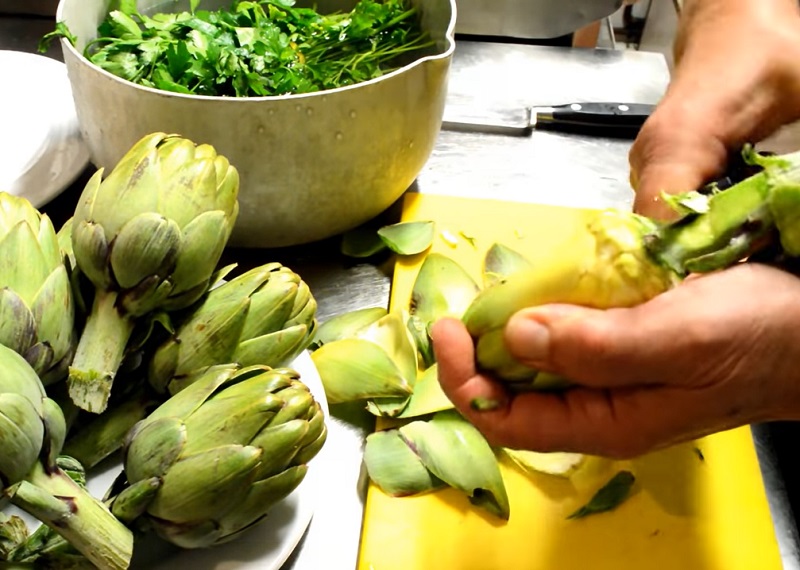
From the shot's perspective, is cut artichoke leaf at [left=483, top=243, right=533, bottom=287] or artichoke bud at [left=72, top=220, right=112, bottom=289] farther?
cut artichoke leaf at [left=483, top=243, right=533, bottom=287]

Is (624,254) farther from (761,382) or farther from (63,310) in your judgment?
(63,310)

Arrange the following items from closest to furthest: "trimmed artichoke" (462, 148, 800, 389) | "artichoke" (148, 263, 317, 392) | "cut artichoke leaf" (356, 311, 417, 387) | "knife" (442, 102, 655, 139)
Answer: "trimmed artichoke" (462, 148, 800, 389) < "artichoke" (148, 263, 317, 392) < "cut artichoke leaf" (356, 311, 417, 387) < "knife" (442, 102, 655, 139)

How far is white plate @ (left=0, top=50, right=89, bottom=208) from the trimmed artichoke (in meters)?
0.46

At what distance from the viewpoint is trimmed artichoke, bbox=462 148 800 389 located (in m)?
0.34

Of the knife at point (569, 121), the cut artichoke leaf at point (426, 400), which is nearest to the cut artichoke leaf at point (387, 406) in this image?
the cut artichoke leaf at point (426, 400)

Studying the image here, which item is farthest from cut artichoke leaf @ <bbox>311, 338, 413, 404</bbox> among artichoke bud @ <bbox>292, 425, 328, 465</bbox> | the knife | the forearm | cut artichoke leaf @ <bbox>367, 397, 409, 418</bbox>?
the knife

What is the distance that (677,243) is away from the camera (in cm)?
35

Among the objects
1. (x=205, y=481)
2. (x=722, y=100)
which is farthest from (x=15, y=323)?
(x=722, y=100)

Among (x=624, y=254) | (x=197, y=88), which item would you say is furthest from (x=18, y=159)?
(x=624, y=254)

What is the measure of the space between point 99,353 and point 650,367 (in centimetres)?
28

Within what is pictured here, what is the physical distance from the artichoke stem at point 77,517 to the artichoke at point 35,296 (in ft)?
0.21

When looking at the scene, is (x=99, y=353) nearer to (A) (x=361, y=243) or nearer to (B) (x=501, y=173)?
(A) (x=361, y=243)

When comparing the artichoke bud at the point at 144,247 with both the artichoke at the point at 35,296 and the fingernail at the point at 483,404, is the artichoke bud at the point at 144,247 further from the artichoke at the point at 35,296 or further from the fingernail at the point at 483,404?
the fingernail at the point at 483,404

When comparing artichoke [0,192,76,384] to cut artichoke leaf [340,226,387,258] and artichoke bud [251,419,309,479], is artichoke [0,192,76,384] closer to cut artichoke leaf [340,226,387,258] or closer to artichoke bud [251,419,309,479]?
artichoke bud [251,419,309,479]
